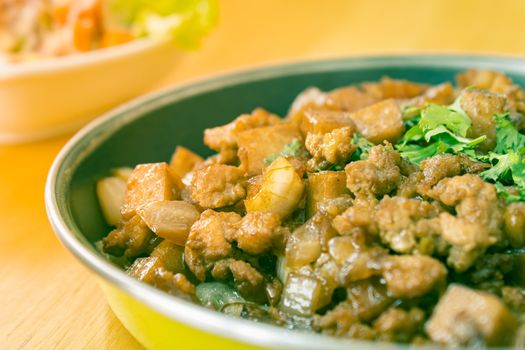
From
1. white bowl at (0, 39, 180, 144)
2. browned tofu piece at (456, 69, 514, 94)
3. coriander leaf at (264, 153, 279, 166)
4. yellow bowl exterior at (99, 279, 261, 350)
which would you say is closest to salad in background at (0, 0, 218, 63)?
white bowl at (0, 39, 180, 144)

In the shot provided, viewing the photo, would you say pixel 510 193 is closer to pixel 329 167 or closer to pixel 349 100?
pixel 329 167

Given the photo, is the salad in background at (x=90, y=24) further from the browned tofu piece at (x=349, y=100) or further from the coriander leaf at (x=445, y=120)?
the coriander leaf at (x=445, y=120)

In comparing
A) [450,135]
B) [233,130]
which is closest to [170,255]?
[233,130]

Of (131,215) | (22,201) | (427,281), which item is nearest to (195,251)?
(131,215)

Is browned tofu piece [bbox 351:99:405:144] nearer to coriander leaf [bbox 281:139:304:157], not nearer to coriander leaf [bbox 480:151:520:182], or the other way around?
coriander leaf [bbox 281:139:304:157]

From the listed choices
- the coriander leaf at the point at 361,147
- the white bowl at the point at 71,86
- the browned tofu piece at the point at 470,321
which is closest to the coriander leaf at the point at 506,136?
the coriander leaf at the point at 361,147

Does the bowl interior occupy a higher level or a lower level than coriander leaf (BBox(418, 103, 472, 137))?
lower

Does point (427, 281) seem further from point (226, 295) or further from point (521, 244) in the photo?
point (226, 295)
